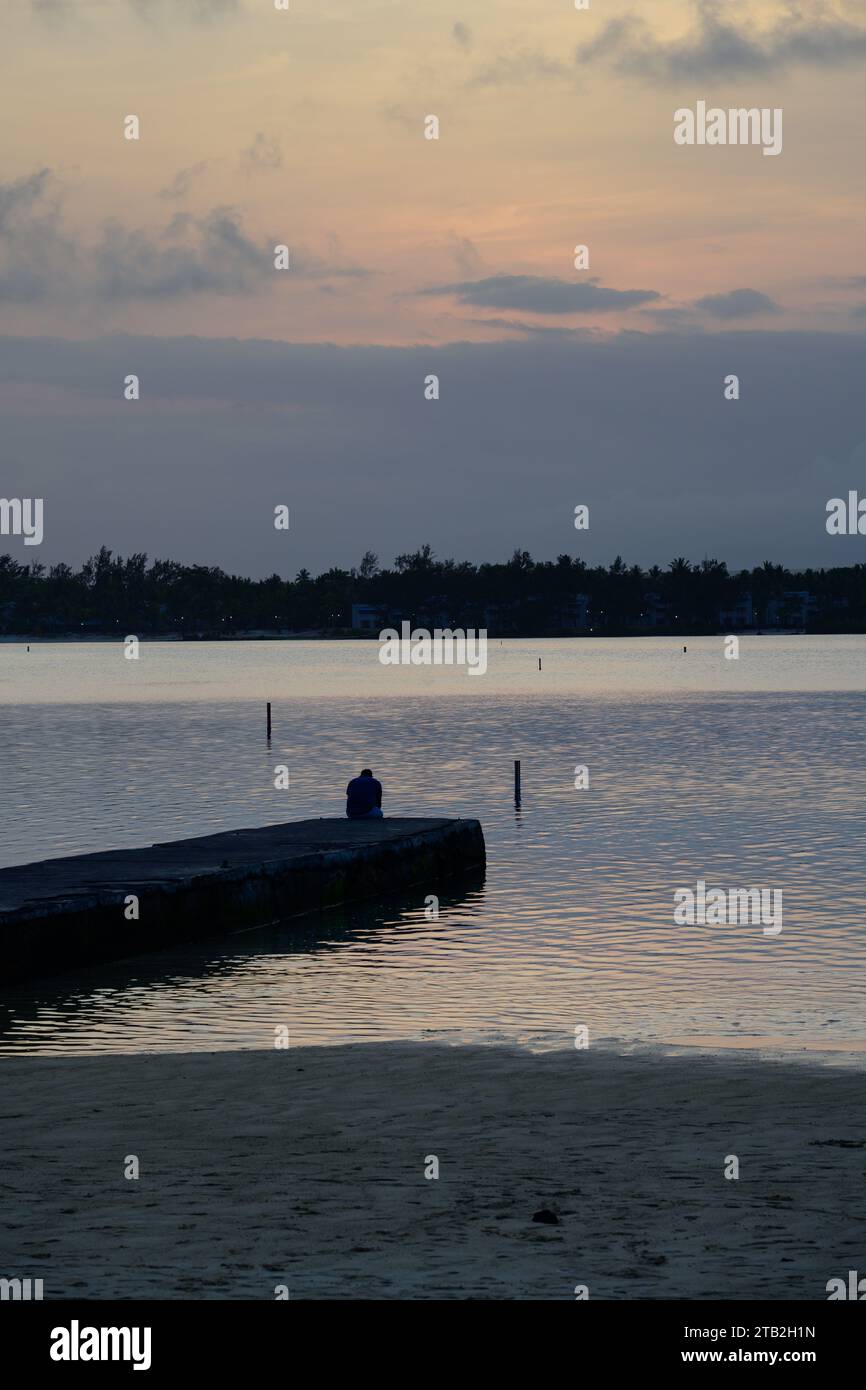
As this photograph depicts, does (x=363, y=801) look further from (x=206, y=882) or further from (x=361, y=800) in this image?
(x=206, y=882)

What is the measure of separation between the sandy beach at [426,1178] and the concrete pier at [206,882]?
7569 mm

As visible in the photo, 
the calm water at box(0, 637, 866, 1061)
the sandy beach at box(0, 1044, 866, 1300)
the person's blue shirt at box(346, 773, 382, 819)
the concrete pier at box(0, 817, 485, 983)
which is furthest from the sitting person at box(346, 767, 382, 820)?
the sandy beach at box(0, 1044, 866, 1300)

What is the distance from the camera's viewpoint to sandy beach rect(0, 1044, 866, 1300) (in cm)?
1053

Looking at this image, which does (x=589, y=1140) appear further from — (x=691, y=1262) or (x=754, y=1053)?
(x=754, y=1053)

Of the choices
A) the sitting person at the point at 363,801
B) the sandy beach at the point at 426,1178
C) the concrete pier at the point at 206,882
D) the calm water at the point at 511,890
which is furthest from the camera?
the sitting person at the point at 363,801

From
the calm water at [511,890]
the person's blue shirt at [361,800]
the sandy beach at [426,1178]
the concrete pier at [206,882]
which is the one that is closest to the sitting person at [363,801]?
the person's blue shirt at [361,800]

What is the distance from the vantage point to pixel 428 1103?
16.2 metres

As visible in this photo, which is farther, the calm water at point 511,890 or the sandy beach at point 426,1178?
the calm water at point 511,890

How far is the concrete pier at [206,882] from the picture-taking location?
26.1 meters

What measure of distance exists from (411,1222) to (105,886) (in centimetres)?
1812

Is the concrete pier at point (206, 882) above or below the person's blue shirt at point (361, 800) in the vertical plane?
below

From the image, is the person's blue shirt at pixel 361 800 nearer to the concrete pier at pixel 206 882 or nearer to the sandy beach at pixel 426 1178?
the concrete pier at pixel 206 882

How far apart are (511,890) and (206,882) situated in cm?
889

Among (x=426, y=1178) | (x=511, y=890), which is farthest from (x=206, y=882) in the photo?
(x=426, y=1178)
